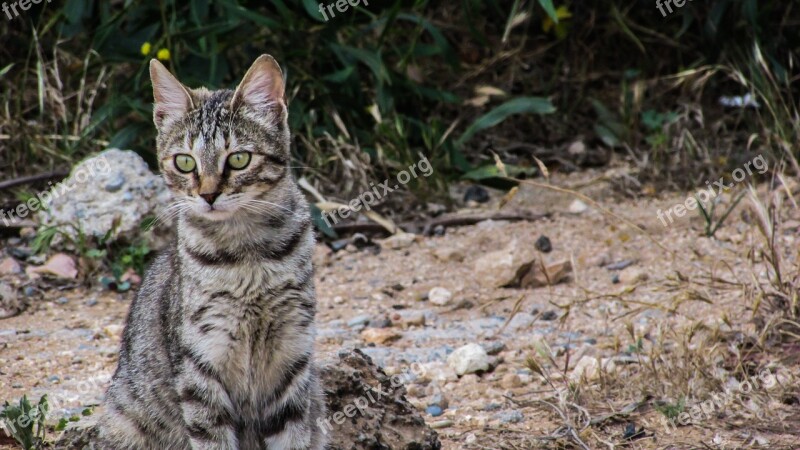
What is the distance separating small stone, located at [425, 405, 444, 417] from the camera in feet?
14.6

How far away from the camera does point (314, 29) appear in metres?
6.50

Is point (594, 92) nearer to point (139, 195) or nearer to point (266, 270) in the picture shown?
point (139, 195)

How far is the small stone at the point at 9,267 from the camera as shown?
5.81 m

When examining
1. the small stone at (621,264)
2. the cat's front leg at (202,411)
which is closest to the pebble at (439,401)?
the cat's front leg at (202,411)

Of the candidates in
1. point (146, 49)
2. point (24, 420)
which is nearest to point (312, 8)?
point (146, 49)

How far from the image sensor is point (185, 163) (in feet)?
11.8

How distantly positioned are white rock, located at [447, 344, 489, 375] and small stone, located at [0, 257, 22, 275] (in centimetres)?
261

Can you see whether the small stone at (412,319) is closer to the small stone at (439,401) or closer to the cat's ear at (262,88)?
the small stone at (439,401)

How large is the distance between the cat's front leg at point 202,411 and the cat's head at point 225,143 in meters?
0.58

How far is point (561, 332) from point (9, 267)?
3.11 metres

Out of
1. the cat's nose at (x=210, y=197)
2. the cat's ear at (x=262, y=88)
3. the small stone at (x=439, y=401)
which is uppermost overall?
the cat's ear at (x=262, y=88)

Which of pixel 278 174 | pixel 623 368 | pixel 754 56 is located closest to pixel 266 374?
pixel 278 174

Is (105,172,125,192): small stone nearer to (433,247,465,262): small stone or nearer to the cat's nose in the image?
(433,247,465,262): small stone

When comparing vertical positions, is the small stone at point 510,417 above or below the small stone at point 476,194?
above
